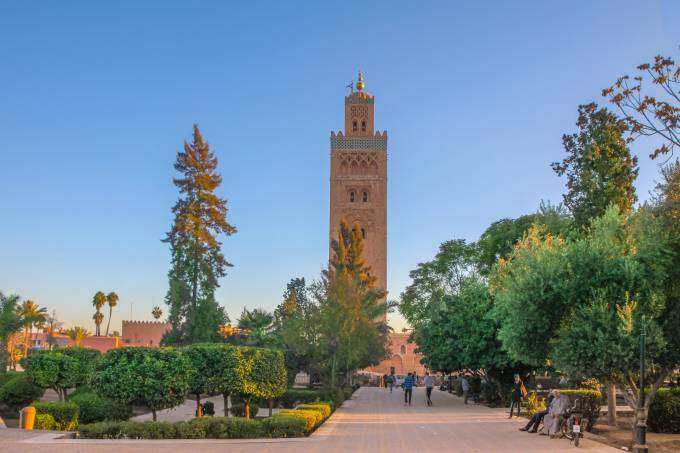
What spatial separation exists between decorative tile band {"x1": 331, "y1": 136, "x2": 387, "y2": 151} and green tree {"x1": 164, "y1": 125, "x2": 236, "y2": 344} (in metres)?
29.5

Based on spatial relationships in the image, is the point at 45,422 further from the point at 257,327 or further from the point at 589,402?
the point at 257,327

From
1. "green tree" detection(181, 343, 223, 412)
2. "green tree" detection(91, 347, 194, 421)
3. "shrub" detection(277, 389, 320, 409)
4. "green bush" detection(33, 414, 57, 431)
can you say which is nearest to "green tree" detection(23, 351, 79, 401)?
"green bush" detection(33, 414, 57, 431)

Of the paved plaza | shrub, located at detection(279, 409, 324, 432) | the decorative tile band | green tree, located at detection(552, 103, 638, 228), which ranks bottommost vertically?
the paved plaza

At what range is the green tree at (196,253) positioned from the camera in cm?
3928

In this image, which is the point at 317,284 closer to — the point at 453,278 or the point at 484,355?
the point at 484,355

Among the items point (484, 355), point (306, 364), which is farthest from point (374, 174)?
point (484, 355)

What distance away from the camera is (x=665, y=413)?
17.1 m

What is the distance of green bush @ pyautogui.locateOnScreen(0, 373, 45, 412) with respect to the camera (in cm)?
2433

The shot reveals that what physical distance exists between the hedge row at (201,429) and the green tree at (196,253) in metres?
23.3

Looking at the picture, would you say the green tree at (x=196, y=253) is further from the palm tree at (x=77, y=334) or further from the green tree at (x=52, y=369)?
the palm tree at (x=77, y=334)

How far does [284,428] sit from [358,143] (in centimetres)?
5730

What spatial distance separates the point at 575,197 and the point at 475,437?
1132 centimetres

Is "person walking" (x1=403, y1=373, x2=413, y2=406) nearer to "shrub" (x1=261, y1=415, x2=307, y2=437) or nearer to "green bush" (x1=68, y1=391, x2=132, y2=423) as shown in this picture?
"green bush" (x1=68, y1=391, x2=132, y2=423)

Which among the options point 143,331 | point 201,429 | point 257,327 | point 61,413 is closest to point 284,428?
point 201,429
